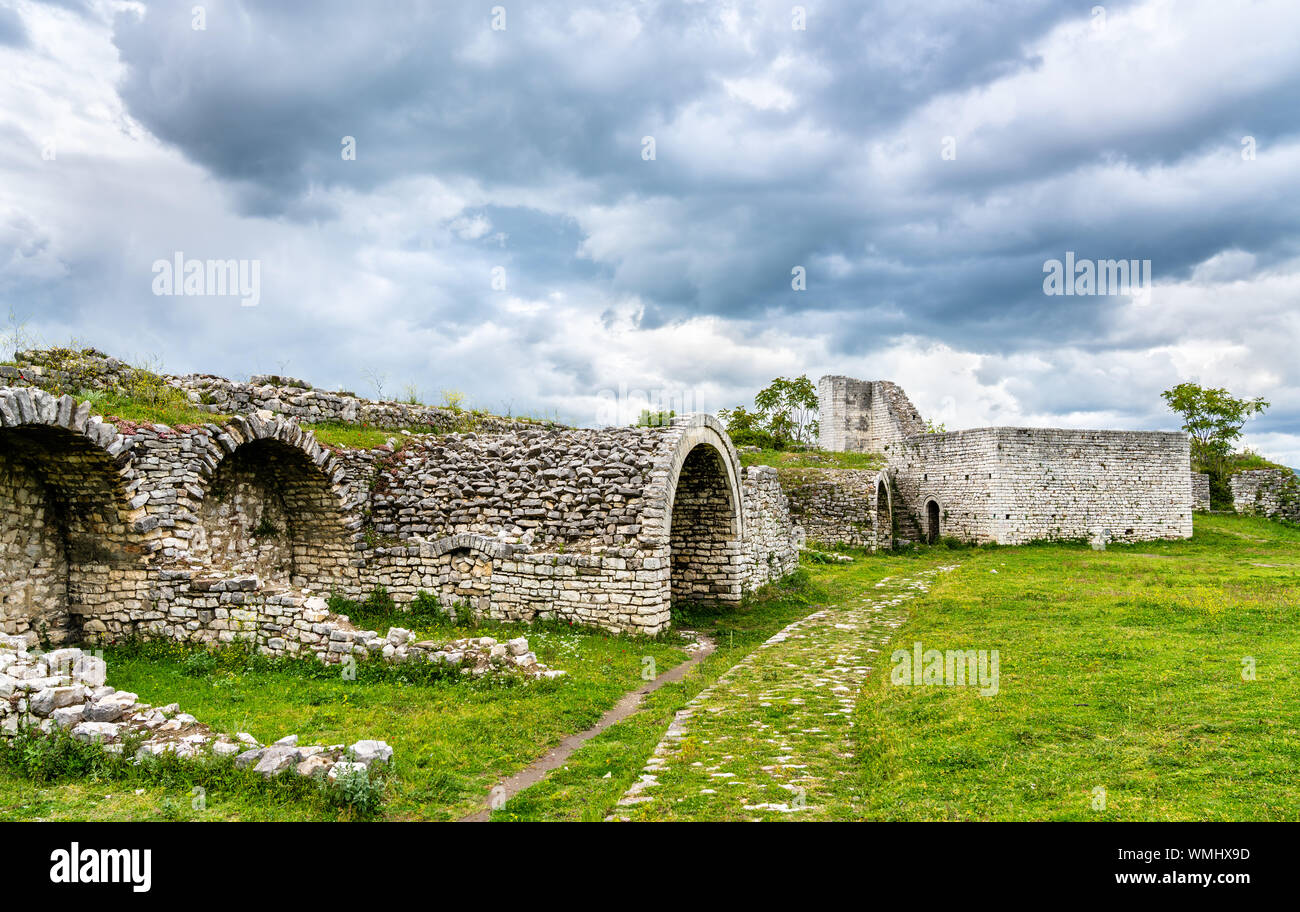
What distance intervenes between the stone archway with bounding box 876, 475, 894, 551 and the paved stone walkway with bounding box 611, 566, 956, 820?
16872 mm

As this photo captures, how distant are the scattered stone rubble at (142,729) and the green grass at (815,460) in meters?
24.7

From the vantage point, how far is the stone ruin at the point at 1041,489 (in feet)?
96.4

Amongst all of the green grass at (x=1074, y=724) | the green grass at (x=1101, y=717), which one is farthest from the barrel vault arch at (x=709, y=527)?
the green grass at (x=1101, y=717)

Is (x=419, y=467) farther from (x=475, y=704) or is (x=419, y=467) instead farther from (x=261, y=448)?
(x=475, y=704)

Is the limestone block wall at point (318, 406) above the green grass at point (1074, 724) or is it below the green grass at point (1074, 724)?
above

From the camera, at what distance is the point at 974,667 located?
9.92m

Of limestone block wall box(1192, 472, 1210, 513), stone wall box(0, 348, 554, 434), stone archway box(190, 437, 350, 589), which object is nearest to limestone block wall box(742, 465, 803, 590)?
stone wall box(0, 348, 554, 434)

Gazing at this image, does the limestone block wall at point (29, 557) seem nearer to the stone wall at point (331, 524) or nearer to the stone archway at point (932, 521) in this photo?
the stone wall at point (331, 524)

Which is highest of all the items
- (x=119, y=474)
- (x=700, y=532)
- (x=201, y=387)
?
(x=201, y=387)

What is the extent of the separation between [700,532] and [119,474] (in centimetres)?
1139

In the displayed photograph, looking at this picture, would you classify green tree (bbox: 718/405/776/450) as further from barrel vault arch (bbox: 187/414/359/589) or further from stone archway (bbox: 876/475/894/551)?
barrel vault arch (bbox: 187/414/359/589)

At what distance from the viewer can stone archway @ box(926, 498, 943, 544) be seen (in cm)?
3259

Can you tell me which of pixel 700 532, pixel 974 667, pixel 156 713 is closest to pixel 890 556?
pixel 700 532

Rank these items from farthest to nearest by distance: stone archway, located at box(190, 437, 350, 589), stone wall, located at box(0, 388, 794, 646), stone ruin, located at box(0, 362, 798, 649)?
stone archway, located at box(190, 437, 350, 589) < stone wall, located at box(0, 388, 794, 646) < stone ruin, located at box(0, 362, 798, 649)
